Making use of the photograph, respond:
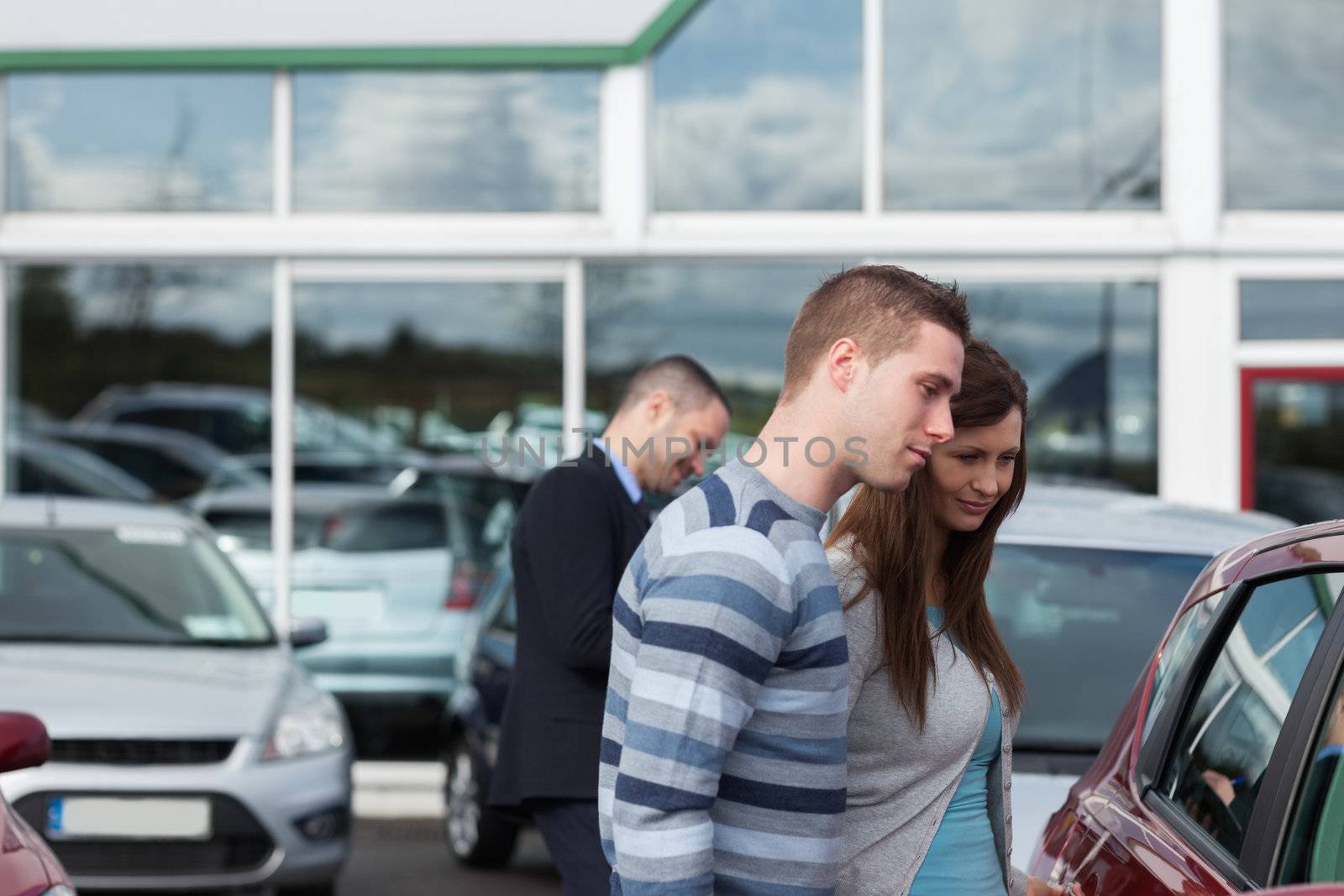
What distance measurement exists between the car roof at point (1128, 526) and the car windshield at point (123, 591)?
3.53 m

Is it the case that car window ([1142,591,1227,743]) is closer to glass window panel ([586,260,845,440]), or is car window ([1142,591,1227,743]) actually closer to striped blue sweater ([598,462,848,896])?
striped blue sweater ([598,462,848,896])

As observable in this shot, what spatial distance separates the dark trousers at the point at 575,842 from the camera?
3.46 metres

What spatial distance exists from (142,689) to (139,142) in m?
4.03

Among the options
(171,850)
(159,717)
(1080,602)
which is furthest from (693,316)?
(1080,602)

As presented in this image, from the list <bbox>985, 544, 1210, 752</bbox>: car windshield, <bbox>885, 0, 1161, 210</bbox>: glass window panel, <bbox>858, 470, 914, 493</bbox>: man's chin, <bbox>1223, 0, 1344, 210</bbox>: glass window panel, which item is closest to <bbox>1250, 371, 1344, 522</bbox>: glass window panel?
<bbox>1223, 0, 1344, 210</bbox>: glass window panel

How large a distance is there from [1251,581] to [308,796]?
4180mm

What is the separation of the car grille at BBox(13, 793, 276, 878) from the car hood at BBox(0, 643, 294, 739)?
0.25 m

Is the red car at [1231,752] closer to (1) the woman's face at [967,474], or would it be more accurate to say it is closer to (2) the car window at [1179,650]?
(2) the car window at [1179,650]

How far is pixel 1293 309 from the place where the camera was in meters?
8.64

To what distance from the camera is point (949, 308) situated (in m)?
2.19

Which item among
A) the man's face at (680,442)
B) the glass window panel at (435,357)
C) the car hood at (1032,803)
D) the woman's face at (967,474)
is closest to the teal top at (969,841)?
the woman's face at (967,474)

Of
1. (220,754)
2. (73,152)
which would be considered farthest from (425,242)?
(220,754)

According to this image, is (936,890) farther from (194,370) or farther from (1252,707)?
(194,370)

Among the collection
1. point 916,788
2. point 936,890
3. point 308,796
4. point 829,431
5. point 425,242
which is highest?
point 425,242
